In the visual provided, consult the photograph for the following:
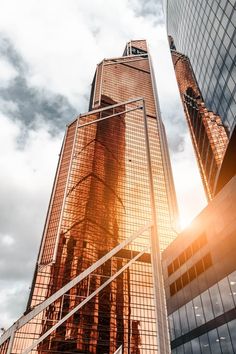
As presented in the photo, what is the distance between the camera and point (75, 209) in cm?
11906

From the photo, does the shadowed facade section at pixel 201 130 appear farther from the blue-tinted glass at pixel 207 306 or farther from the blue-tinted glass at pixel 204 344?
the blue-tinted glass at pixel 204 344

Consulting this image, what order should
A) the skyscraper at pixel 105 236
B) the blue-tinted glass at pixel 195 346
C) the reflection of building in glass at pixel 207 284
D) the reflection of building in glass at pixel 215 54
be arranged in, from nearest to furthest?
the reflection of building in glass at pixel 207 284 < the blue-tinted glass at pixel 195 346 < the reflection of building in glass at pixel 215 54 < the skyscraper at pixel 105 236

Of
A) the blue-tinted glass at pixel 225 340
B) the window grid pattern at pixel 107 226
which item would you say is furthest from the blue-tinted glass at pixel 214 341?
the window grid pattern at pixel 107 226

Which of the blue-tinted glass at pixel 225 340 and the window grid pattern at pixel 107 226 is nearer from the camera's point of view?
the blue-tinted glass at pixel 225 340

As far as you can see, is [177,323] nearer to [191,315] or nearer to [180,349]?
[180,349]

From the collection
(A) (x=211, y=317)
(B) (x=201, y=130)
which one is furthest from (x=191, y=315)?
(B) (x=201, y=130)

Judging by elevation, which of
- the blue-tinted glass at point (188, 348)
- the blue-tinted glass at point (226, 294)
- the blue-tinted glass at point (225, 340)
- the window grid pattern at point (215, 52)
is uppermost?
the window grid pattern at point (215, 52)

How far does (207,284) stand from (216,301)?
255cm

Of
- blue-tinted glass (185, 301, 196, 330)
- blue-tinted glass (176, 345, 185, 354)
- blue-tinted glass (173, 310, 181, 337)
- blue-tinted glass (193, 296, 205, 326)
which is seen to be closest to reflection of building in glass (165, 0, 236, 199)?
blue-tinted glass (193, 296, 205, 326)

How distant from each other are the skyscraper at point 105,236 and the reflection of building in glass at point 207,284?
8477mm

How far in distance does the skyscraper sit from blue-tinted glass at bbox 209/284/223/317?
1591 cm

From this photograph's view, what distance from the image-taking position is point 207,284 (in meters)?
35.0

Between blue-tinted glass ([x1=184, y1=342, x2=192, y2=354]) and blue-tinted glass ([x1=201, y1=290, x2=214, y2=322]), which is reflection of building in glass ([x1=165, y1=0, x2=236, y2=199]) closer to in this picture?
blue-tinted glass ([x1=201, y1=290, x2=214, y2=322])

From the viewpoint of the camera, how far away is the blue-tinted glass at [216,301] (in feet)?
105
